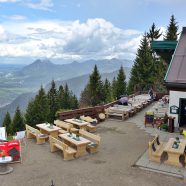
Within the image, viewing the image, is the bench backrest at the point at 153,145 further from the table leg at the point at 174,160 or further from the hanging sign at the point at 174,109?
the hanging sign at the point at 174,109

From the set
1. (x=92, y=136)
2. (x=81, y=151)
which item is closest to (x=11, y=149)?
(x=81, y=151)

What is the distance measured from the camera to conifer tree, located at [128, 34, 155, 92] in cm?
4453

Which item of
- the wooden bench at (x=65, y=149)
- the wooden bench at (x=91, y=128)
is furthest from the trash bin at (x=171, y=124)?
the wooden bench at (x=65, y=149)

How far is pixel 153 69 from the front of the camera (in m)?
44.7

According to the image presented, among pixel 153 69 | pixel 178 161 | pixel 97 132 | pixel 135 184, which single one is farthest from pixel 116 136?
pixel 153 69

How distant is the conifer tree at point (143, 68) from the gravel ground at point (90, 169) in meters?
30.9

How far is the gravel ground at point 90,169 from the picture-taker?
992cm

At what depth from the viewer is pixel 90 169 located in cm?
1104

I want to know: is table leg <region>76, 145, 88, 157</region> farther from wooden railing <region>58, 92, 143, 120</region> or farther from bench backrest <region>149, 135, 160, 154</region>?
wooden railing <region>58, 92, 143, 120</region>

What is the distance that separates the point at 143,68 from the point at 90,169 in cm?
3542

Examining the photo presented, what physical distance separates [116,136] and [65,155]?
182 inches

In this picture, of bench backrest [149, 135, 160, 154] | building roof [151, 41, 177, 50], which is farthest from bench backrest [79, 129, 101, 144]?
building roof [151, 41, 177, 50]

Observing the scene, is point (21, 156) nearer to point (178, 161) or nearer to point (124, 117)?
point (178, 161)

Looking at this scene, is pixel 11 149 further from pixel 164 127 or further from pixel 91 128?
pixel 164 127
